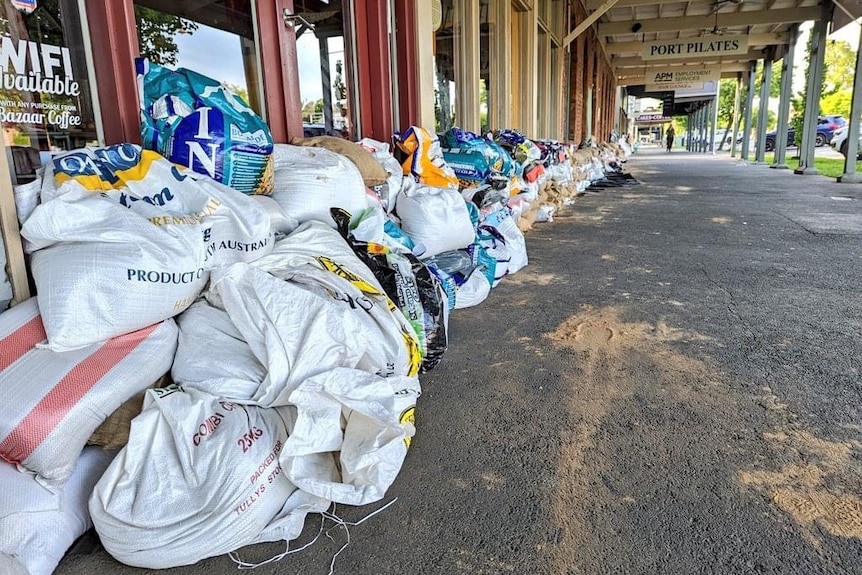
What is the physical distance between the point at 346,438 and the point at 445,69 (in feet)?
15.0

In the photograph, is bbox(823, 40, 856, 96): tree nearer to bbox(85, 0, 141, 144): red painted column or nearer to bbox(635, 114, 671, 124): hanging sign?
bbox(635, 114, 671, 124): hanging sign

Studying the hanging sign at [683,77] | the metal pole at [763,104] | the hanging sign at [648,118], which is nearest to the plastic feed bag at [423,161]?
the metal pole at [763,104]

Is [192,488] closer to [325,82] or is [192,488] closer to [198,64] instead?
[198,64]

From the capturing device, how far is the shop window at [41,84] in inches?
67.2

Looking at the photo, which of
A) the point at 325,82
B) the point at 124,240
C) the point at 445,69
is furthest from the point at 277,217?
the point at 445,69

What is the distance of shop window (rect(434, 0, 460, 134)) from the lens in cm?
516

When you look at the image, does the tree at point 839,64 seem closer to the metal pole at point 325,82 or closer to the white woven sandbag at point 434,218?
the metal pole at point 325,82

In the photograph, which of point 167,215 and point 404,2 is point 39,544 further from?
point 404,2

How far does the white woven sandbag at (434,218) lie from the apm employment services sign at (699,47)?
13.1 m

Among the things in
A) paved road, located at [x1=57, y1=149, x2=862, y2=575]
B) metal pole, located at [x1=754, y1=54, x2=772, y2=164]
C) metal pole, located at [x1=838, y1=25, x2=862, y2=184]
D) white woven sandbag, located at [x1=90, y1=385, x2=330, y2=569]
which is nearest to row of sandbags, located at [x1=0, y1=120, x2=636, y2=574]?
white woven sandbag, located at [x1=90, y1=385, x2=330, y2=569]

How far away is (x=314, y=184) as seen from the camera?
2170 mm

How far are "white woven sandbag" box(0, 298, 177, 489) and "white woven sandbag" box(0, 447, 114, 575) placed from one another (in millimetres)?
28

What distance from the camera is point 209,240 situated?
1537 millimetres

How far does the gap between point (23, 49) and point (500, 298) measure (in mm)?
2165
